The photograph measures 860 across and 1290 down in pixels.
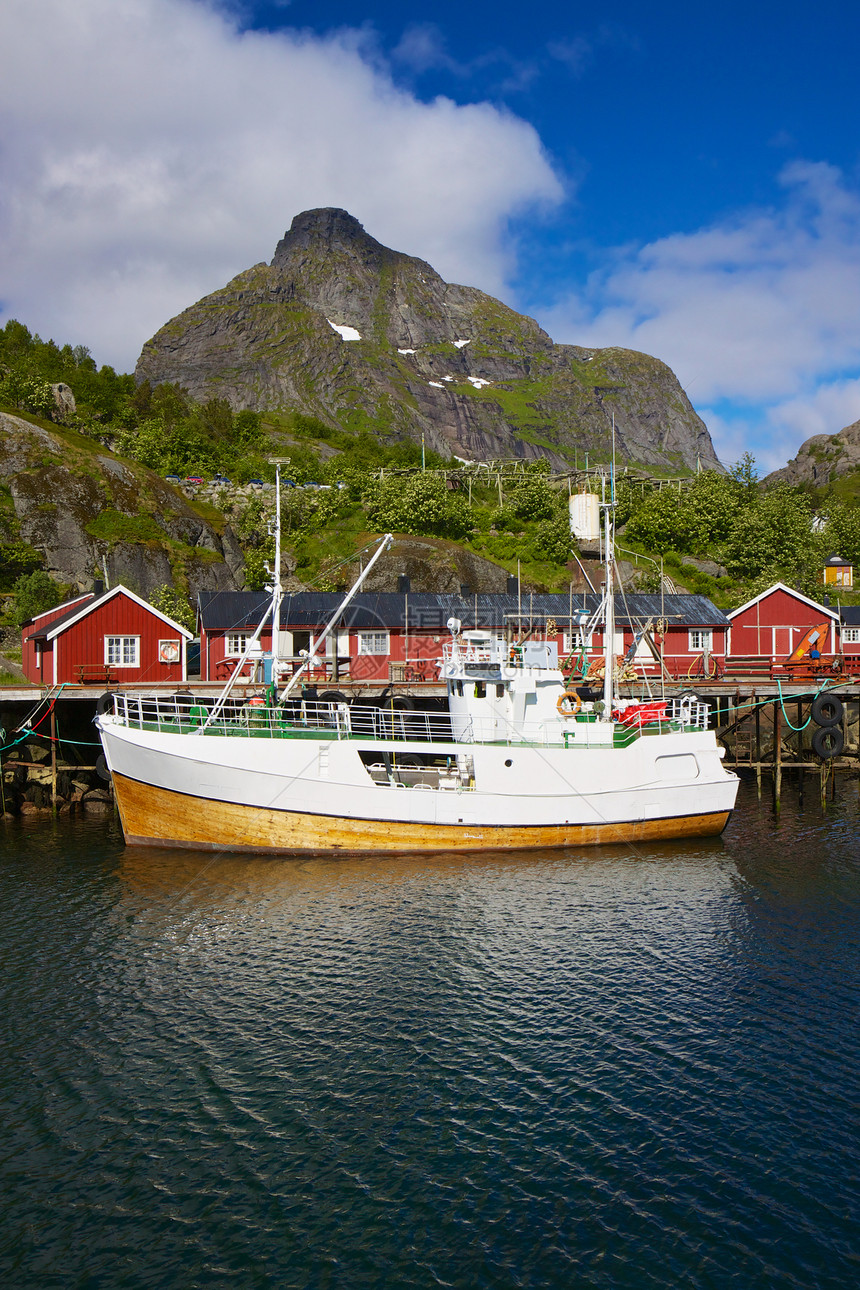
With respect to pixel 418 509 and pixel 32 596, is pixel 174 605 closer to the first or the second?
pixel 32 596

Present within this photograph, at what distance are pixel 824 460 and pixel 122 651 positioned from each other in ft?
591

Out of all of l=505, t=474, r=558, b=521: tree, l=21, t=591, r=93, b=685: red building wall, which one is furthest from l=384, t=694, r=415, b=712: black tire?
l=505, t=474, r=558, b=521: tree

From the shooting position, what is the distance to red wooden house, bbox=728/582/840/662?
55719 millimetres

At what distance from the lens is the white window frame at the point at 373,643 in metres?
50.9

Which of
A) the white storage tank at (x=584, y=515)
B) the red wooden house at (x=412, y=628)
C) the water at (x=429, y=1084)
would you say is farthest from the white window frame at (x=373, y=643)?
the water at (x=429, y=1084)

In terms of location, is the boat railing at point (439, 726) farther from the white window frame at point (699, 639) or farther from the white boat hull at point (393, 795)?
the white window frame at point (699, 639)

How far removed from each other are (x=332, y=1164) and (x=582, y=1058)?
18.1 ft

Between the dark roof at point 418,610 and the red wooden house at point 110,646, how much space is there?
4.92 m

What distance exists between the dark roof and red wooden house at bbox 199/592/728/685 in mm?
65

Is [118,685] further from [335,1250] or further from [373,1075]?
[335,1250]

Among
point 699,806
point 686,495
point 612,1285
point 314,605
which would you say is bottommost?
point 612,1285

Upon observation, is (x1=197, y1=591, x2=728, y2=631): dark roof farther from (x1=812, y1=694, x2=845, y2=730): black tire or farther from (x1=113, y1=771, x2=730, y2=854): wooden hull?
(x1=113, y1=771, x2=730, y2=854): wooden hull

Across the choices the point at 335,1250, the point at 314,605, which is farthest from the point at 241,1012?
the point at 314,605

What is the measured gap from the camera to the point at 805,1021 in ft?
56.3
